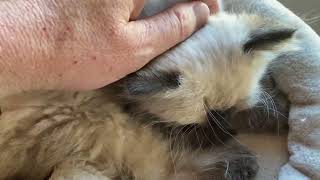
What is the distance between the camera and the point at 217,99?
0.96 metres

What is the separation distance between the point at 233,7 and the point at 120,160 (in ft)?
1.29

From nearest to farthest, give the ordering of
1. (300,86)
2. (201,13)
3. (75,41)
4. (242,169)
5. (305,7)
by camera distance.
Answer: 1. (75,41)
2. (201,13)
3. (242,169)
4. (300,86)
5. (305,7)

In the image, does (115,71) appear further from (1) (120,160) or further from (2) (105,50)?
(1) (120,160)

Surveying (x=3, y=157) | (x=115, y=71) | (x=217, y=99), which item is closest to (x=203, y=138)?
(x=217, y=99)

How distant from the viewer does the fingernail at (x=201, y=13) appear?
97 cm

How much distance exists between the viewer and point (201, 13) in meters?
0.97

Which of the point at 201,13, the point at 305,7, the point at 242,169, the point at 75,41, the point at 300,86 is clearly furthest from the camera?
the point at 305,7

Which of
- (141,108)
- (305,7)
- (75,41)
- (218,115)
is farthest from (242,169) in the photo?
(305,7)

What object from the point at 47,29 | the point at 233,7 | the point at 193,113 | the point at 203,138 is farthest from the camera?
the point at 233,7

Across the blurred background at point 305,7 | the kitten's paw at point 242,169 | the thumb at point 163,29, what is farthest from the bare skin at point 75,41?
the blurred background at point 305,7

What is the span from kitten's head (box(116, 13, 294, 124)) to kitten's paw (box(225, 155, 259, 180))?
15 centimetres

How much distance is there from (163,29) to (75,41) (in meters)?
0.15

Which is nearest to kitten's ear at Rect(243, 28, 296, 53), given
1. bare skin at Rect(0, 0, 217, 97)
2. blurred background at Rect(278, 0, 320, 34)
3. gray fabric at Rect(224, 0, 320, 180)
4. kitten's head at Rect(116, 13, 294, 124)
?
kitten's head at Rect(116, 13, 294, 124)

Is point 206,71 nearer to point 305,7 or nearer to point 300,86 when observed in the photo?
point 300,86
